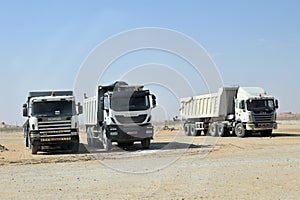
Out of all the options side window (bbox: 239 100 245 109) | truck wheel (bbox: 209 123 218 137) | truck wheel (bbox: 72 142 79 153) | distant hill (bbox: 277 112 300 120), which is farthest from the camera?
distant hill (bbox: 277 112 300 120)

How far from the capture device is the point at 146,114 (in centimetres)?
2488

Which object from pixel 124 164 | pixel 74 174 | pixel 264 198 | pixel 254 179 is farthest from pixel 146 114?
pixel 264 198

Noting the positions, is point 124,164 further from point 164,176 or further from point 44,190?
point 44,190

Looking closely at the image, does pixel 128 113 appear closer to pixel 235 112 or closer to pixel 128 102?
pixel 128 102

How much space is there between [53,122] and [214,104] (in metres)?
17.3

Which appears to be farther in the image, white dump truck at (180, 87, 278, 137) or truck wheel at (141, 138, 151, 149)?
white dump truck at (180, 87, 278, 137)

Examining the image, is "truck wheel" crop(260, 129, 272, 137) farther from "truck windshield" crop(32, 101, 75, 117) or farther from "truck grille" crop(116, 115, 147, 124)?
"truck windshield" crop(32, 101, 75, 117)

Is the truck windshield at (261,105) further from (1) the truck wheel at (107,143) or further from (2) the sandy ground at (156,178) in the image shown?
(2) the sandy ground at (156,178)

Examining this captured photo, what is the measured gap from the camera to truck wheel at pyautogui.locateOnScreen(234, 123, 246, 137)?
3608cm

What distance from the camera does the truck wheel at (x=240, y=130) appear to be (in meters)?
36.1

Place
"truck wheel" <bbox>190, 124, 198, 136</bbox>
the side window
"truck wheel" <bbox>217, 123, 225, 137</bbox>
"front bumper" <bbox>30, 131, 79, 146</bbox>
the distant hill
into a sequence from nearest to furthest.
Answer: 1. "front bumper" <bbox>30, 131, 79, 146</bbox>
2. the side window
3. "truck wheel" <bbox>217, 123, 225, 137</bbox>
4. "truck wheel" <bbox>190, 124, 198, 136</bbox>
5. the distant hill

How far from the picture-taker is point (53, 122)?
78.6 ft

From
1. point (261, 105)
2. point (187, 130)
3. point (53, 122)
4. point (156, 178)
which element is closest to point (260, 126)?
point (261, 105)

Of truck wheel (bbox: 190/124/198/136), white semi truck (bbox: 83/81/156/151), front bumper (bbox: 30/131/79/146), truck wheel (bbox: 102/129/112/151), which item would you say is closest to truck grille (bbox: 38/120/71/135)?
front bumper (bbox: 30/131/79/146)
